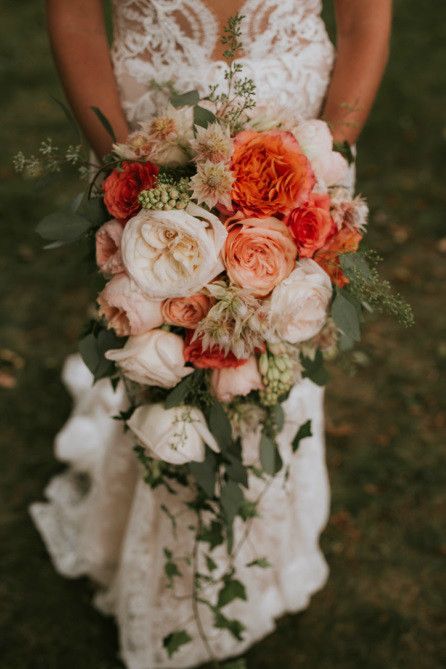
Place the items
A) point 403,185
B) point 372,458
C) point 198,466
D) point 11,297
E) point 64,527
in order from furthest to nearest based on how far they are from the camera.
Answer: point 403,185
point 11,297
point 372,458
point 64,527
point 198,466

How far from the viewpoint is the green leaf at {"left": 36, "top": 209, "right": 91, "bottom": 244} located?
1.52m

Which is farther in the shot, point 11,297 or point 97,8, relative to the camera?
point 11,297

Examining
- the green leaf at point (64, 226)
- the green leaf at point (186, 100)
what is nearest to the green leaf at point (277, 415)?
the green leaf at point (64, 226)

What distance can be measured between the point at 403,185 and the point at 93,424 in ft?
8.83

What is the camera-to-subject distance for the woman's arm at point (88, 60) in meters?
1.88

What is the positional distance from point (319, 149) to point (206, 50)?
2.00 ft

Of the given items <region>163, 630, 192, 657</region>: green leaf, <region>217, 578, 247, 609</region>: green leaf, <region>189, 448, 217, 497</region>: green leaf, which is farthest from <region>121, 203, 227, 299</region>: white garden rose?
<region>163, 630, 192, 657</region>: green leaf

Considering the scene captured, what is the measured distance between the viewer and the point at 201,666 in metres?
2.52

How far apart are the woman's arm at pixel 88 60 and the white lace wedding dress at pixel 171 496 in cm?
7

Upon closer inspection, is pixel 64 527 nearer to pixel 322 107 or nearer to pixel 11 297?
pixel 11 297

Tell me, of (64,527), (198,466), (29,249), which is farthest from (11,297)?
(198,466)

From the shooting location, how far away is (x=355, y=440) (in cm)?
325

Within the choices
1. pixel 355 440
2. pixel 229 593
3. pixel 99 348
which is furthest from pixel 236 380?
pixel 355 440

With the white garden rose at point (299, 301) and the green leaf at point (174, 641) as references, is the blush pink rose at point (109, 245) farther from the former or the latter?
the green leaf at point (174, 641)
